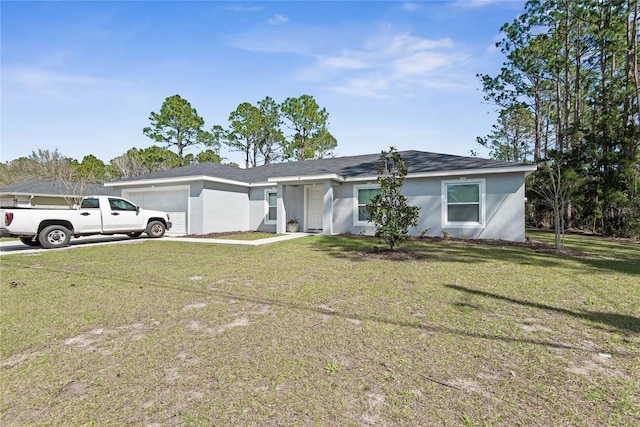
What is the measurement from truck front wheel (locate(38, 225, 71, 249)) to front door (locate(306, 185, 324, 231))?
31.4 feet

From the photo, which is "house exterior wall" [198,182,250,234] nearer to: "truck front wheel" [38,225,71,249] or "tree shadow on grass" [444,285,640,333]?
"truck front wheel" [38,225,71,249]

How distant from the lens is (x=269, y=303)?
14.1 feet

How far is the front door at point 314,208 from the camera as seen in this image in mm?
15539

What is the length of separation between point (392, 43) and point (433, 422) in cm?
1158

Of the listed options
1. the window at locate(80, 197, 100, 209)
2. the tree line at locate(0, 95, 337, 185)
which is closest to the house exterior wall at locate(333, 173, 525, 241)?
the window at locate(80, 197, 100, 209)

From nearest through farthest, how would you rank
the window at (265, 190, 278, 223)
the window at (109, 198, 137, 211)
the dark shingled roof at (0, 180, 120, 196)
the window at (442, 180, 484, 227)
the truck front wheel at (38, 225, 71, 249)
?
the truck front wheel at (38, 225, 71, 249)
the window at (109, 198, 137, 211)
the window at (442, 180, 484, 227)
the window at (265, 190, 278, 223)
the dark shingled roof at (0, 180, 120, 196)

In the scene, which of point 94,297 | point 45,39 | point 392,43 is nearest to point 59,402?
point 94,297

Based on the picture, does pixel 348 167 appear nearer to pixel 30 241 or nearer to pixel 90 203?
pixel 90 203

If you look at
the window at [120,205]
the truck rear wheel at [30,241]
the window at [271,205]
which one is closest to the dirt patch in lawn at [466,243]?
the window at [271,205]

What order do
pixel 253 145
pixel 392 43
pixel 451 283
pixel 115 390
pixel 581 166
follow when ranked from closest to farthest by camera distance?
pixel 115 390
pixel 451 283
pixel 392 43
pixel 581 166
pixel 253 145

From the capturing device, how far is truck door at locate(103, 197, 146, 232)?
1123 centimetres

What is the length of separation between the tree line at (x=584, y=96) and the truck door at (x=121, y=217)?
15.1 m

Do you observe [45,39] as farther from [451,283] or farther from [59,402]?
[451,283]

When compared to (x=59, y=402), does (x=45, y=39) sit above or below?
above
